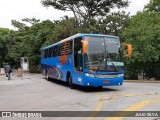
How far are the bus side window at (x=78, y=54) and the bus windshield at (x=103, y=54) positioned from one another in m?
0.69

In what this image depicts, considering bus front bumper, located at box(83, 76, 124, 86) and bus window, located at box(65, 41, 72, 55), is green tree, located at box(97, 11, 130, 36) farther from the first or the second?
bus front bumper, located at box(83, 76, 124, 86)

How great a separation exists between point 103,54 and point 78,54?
161 cm

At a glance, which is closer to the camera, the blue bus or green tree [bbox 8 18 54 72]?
the blue bus

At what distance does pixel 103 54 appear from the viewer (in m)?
17.5

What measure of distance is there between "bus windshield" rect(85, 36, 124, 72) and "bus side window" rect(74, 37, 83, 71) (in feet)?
2.26

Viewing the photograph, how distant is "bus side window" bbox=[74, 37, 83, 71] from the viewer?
1798 centimetres

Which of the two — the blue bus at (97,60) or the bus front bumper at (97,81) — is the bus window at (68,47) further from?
the bus front bumper at (97,81)

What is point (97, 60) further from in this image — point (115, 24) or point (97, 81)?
point (115, 24)

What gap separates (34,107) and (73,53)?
7350mm

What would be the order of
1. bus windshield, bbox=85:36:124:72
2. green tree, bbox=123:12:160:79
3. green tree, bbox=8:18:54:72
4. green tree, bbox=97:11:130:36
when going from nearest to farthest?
bus windshield, bbox=85:36:124:72 < green tree, bbox=123:12:160:79 < green tree, bbox=97:11:130:36 < green tree, bbox=8:18:54:72

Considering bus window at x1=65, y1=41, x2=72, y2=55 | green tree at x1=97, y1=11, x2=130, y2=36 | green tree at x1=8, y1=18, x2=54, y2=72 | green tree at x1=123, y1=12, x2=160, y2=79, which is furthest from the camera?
green tree at x1=8, y1=18, x2=54, y2=72

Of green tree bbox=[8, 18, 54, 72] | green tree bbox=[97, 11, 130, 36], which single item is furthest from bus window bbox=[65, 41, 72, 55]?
green tree bbox=[8, 18, 54, 72]

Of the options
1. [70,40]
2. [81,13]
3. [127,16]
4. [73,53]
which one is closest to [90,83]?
[73,53]

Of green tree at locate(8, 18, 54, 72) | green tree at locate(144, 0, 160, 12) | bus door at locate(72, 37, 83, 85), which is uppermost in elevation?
green tree at locate(144, 0, 160, 12)
